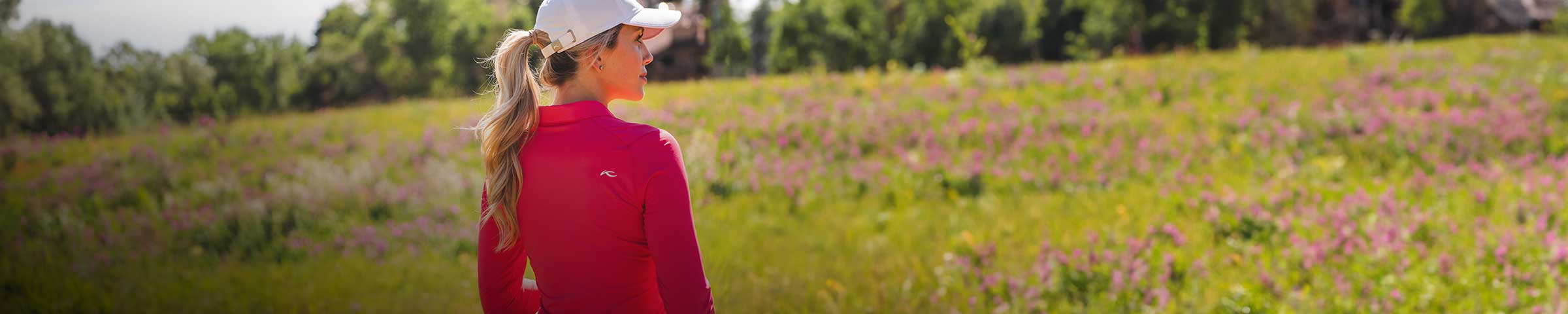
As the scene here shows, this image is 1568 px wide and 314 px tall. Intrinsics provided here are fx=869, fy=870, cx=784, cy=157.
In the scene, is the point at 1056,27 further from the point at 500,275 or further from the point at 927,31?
the point at 500,275

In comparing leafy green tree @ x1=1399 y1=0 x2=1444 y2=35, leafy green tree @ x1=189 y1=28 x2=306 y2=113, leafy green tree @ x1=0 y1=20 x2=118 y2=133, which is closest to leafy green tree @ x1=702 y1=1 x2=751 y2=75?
leafy green tree @ x1=189 y1=28 x2=306 y2=113

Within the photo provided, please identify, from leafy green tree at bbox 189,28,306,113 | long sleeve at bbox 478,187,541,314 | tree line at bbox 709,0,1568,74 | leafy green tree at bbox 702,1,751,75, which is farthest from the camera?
leafy green tree at bbox 702,1,751,75

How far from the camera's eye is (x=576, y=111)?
2107 mm

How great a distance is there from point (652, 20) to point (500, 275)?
922mm

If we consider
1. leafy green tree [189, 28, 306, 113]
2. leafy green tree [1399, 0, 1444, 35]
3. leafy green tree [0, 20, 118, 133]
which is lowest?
leafy green tree [1399, 0, 1444, 35]

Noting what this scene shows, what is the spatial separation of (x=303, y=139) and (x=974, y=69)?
39.8 feet

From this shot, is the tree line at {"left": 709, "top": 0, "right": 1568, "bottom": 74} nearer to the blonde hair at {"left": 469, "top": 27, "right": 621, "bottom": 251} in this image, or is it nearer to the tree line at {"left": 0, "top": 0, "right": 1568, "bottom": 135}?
the tree line at {"left": 0, "top": 0, "right": 1568, "bottom": 135}

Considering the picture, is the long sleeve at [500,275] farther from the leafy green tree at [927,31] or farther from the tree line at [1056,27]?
the leafy green tree at [927,31]

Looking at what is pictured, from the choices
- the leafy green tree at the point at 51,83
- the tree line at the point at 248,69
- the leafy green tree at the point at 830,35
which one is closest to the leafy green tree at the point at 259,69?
the tree line at the point at 248,69

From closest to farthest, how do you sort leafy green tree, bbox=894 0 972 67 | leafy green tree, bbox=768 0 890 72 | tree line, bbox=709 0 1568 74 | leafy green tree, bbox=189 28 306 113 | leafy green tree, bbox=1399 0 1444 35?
leafy green tree, bbox=189 28 306 113
tree line, bbox=709 0 1568 74
leafy green tree, bbox=1399 0 1444 35
leafy green tree, bbox=894 0 972 67
leafy green tree, bbox=768 0 890 72

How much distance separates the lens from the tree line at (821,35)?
1395 inches

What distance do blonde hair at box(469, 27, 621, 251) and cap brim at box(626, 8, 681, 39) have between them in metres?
0.06

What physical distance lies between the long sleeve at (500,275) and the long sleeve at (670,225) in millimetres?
589

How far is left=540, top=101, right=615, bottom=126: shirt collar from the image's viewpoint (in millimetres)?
2102
